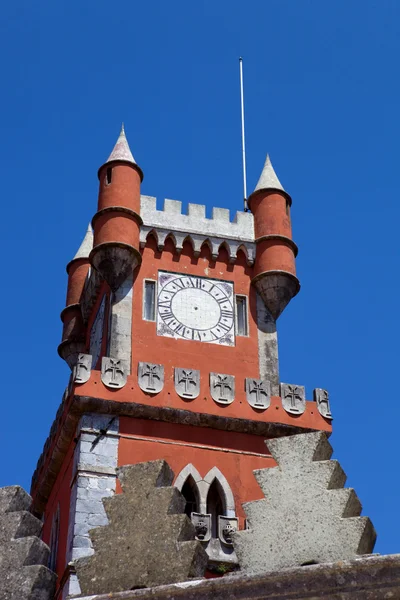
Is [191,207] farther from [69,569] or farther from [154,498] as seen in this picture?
[154,498]

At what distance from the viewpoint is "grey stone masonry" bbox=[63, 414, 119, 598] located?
64.6ft

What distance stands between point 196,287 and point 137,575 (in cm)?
1802

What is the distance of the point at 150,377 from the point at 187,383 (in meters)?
0.81

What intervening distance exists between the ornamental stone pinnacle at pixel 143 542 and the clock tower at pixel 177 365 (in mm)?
11947

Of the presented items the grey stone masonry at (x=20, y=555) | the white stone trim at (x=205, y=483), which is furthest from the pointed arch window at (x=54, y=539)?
the grey stone masonry at (x=20, y=555)

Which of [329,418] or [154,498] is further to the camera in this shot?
[329,418]

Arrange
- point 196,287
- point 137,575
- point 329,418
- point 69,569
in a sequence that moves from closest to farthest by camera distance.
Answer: point 137,575
point 69,569
point 329,418
point 196,287

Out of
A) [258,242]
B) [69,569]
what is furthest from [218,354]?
[69,569]

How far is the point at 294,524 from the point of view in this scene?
6945mm

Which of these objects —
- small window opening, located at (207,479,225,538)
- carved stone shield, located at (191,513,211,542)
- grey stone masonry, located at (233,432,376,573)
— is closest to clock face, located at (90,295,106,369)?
small window opening, located at (207,479,225,538)

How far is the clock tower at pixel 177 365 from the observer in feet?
68.8

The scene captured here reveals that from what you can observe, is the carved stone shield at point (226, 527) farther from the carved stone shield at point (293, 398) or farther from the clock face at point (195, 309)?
the clock face at point (195, 309)

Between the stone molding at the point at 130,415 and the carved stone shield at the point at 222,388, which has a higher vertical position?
the carved stone shield at the point at 222,388

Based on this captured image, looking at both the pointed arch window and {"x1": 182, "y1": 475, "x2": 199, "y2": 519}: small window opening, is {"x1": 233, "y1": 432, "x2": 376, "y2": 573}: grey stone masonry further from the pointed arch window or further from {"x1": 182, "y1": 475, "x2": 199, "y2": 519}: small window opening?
the pointed arch window
